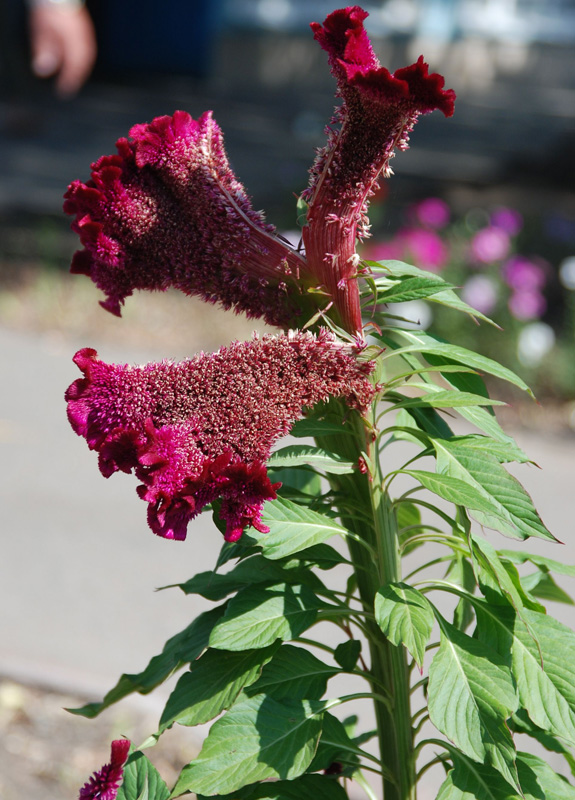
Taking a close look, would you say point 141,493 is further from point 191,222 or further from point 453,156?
point 453,156

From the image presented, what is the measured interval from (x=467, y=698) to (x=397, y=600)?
0.46 ft

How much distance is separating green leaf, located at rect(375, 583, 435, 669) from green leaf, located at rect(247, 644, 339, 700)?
0.17 m

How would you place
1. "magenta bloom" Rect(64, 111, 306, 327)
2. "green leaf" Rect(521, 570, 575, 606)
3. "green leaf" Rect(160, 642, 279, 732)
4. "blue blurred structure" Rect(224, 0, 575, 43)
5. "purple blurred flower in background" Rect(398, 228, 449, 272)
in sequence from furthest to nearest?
"blue blurred structure" Rect(224, 0, 575, 43), "purple blurred flower in background" Rect(398, 228, 449, 272), "green leaf" Rect(521, 570, 575, 606), "green leaf" Rect(160, 642, 279, 732), "magenta bloom" Rect(64, 111, 306, 327)

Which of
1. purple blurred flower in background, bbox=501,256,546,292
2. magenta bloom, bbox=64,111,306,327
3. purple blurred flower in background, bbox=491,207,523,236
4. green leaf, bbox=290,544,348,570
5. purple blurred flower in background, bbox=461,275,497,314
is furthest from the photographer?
purple blurred flower in background, bbox=491,207,523,236

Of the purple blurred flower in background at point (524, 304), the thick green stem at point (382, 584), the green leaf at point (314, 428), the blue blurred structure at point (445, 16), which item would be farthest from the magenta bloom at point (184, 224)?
the blue blurred structure at point (445, 16)

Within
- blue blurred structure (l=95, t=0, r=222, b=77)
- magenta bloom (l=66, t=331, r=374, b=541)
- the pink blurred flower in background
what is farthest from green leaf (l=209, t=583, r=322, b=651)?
blue blurred structure (l=95, t=0, r=222, b=77)

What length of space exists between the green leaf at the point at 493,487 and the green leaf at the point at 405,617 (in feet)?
0.42

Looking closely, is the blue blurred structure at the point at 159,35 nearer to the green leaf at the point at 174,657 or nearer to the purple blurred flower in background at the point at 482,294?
the purple blurred flower in background at the point at 482,294

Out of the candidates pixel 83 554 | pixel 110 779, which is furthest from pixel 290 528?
pixel 83 554

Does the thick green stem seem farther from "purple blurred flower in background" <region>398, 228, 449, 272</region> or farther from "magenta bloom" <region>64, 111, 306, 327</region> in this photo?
"purple blurred flower in background" <region>398, 228, 449, 272</region>

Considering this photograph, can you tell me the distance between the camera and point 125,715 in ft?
8.36

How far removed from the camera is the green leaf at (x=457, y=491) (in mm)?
1043

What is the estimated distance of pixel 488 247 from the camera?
507cm

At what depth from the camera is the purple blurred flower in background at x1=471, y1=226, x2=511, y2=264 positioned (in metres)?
5.06
